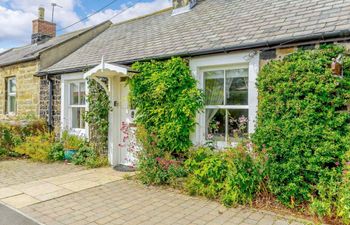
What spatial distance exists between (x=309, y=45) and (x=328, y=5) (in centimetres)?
161

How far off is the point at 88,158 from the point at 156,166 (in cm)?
298

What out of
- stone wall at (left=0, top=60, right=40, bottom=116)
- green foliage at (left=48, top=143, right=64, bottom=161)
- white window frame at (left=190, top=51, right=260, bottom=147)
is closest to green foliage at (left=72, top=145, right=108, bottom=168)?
green foliage at (left=48, top=143, right=64, bottom=161)

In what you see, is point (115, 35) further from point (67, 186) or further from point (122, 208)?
point (122, 208)

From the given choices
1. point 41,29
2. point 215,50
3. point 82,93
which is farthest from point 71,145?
point 41,29

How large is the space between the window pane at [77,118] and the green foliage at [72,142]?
62cm

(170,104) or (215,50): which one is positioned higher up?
(215,50)

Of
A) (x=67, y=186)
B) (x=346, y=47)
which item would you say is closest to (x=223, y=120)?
(x=346, y=47)

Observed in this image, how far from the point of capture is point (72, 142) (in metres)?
8.69

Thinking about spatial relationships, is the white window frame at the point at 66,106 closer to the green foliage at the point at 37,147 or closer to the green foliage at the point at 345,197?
the green foliage at the point at 37,147

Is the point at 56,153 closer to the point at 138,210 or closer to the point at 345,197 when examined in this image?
the point at 138,210

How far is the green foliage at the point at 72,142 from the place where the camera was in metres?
8.60

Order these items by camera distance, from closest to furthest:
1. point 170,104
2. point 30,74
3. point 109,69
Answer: point 170,104 < point 109,69 < point 30,74

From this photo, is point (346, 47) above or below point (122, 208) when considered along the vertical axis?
above

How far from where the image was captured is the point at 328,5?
584cm
